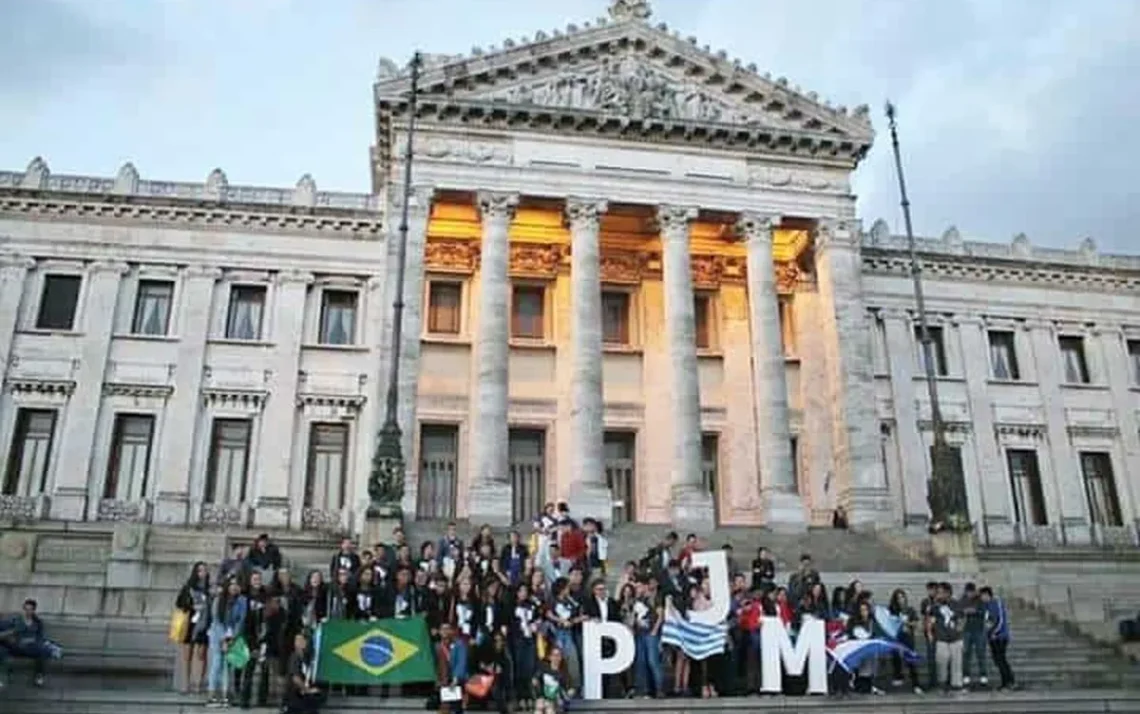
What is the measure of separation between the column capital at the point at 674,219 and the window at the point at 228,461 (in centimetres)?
1405

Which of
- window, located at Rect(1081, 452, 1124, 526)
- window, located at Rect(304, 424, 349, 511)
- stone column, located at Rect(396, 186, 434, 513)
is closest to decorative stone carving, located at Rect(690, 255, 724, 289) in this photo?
stone column, located at Rect(396, 186, 434, 513)

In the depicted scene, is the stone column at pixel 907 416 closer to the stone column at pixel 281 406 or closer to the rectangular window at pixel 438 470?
the rectangular window at pixel 438 470

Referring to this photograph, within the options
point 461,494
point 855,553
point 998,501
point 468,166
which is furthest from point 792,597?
point 998,501

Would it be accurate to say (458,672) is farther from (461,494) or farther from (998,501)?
(998,501)

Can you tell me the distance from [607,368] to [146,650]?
1852 cm

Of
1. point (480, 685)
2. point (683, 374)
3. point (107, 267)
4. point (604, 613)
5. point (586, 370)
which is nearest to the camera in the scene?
point (480, 685)

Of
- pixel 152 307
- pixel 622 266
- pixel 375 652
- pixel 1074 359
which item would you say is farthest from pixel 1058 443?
pixel 152 307

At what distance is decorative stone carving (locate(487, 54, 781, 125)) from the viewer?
97.7 feet

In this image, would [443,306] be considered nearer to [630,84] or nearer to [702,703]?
[630,84]

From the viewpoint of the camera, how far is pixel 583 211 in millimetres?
29391

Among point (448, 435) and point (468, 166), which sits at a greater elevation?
point (468, 166)

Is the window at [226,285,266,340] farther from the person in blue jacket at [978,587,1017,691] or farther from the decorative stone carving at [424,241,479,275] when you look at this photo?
the person in blue jacket at [978,587,1017,691]

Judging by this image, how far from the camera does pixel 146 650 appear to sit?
51.1 feet

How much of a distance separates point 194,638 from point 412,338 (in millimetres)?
14382
